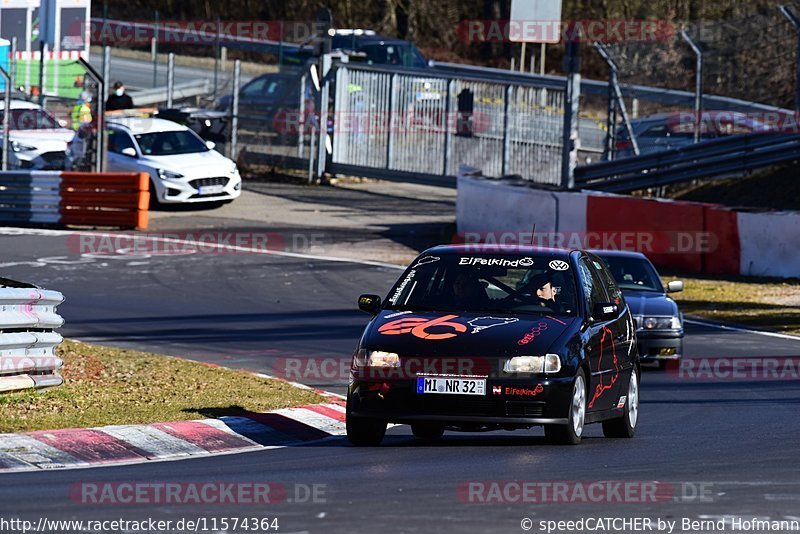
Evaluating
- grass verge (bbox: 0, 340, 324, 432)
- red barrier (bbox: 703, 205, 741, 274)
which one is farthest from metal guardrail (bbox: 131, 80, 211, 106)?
grass verge (bbox: 0, 340, 324, 432)

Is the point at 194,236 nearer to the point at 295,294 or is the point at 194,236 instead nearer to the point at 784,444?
the point at 295,294

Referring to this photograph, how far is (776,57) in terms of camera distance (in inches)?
1083

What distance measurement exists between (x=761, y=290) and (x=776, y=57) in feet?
22.2

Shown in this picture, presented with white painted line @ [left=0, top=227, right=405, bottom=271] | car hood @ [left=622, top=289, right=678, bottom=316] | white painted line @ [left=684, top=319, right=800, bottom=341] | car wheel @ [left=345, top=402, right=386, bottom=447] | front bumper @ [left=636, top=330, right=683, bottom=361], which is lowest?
white painted line @ [left=0, top=227, right=405, bottom=271]

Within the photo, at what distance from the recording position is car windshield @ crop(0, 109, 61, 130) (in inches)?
1200

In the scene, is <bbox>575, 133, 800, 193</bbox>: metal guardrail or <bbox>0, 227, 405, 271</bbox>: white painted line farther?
<bbox>575, 133, 800, 193</bbox>: metal guardrail

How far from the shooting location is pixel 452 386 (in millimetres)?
9820

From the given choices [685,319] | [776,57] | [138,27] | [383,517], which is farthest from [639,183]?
[138,27]

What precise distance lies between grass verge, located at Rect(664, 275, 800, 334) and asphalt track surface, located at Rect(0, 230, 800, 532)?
3.37 feet

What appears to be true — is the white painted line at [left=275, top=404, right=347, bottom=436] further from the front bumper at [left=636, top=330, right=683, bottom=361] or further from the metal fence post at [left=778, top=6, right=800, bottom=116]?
the metal fence post at [left=778, top=6, right=800, bottom=116]

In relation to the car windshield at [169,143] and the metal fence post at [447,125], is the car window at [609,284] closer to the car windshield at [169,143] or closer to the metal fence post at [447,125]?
the car windshield at [169,143]

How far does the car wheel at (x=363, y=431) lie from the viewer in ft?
33.5

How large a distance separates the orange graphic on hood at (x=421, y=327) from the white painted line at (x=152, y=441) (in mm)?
1528

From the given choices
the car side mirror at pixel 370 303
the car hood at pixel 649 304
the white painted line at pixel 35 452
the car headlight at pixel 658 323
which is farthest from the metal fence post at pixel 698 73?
the white painted line at pixel 35 452
